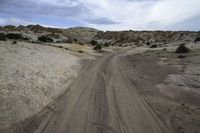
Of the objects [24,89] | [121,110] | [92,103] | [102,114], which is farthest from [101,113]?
[24,89]

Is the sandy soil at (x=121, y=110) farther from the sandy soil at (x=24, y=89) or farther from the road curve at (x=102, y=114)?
the sandy soil at (x=24, y=89)

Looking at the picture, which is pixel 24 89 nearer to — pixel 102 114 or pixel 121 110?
pixel 102 114

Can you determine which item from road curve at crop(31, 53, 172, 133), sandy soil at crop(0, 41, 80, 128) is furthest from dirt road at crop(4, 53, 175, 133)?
sandy soil at crop(0, 41, 80, 128)

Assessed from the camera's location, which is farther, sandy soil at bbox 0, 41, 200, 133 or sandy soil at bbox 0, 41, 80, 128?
sandy soil at bbox 0, 41, 80, 128

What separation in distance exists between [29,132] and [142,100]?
6005 mm

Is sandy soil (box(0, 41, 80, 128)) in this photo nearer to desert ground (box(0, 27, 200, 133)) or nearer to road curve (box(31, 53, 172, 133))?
desert ground (box(0, 27, 200, 133))

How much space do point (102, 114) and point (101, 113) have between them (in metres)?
0.12

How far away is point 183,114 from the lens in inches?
375

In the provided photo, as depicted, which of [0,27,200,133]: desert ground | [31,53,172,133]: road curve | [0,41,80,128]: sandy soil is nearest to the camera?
[31,53,172,133]: road curve

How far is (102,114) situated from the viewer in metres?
9.20

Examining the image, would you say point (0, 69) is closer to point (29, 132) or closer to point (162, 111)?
point (29, 132)

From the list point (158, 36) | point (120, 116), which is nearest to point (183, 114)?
point (120, 116)

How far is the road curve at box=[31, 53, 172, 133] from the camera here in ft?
25.6

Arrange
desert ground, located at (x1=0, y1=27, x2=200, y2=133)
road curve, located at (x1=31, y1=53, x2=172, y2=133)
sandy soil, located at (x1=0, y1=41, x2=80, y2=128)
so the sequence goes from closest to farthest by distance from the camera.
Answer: road curve, located at (x1=31, y1=53, x2=172, y2=133) → desert ground, located at (x1=0, y1=27, x2=200, y2=133) → sandy soil, located at (x1=0, y1=41, x2=80, y2=128)
